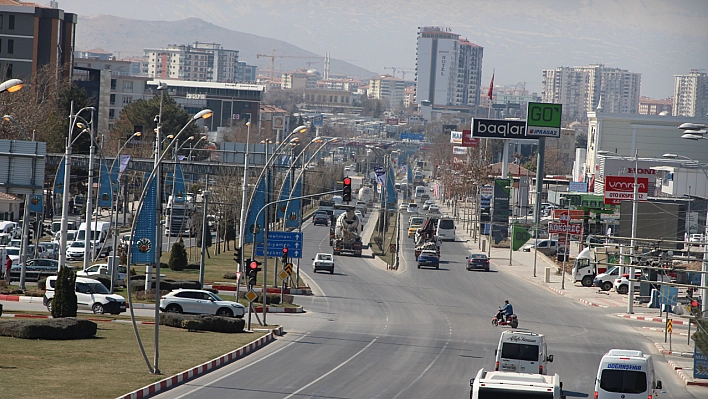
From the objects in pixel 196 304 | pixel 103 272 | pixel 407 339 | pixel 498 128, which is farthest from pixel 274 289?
pixel 498 128

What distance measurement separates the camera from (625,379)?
23781 millimetres

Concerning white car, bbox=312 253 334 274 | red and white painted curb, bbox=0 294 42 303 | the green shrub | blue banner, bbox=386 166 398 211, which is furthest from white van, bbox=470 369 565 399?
blue banner, bbox=386 166 398 211

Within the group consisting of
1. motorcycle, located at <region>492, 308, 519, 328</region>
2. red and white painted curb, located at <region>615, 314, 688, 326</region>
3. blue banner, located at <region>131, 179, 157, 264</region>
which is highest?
blue banner, located at <region>131, 179, 157, 264</region>

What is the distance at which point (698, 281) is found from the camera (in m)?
54.5

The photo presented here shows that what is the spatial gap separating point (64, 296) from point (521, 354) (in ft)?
55.1

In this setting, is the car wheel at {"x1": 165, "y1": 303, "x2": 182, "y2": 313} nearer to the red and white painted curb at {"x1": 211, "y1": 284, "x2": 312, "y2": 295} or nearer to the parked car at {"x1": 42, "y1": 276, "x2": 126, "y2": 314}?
the parked car at {"x1": 42, "y1": 276, "x2": 126, "y2": 314}

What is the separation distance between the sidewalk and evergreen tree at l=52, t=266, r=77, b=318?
858 inches

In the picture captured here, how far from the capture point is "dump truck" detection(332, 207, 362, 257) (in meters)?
77.7

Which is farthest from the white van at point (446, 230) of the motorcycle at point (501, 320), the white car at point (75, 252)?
the motorcycle at point (501, 320)

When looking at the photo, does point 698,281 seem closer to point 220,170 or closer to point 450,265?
point 450,265

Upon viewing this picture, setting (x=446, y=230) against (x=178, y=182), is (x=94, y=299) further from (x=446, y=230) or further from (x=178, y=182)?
(x=446, y=230)

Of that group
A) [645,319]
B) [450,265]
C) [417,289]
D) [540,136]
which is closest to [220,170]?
[450,265]

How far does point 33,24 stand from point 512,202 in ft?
207

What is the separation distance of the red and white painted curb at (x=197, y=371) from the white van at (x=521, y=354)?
27.9 feet
